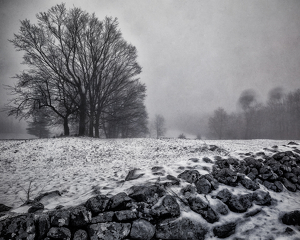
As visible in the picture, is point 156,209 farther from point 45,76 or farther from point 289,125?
point 289,125

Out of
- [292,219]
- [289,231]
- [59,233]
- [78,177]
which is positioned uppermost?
[78,177]

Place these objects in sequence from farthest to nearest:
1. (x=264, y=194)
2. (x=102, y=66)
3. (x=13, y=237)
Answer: (x=102, y=66) < (x=264, y=194) < (x=13, y=237)

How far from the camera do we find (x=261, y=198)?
3.83 meters

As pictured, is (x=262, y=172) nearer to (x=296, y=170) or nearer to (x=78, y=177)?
(x=296, y=170)

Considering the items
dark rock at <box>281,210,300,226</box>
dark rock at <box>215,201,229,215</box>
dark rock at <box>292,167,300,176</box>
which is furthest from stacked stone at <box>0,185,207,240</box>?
dark rock at <box>292,167,300,176</box>

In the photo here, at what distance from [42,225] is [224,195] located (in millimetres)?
3846

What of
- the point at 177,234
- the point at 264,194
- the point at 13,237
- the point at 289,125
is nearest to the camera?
the point at 13,237

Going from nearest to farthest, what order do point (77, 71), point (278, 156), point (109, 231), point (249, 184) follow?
point (109, 231) → point (249, 184) → point (278, 156) → point (77, 71)

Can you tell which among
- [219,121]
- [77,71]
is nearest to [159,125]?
[219,121]

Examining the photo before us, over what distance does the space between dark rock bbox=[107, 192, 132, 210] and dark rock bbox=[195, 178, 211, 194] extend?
176 cm

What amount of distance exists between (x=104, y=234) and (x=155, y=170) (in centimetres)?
220

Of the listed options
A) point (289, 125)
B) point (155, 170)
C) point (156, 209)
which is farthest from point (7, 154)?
point (289, 125)

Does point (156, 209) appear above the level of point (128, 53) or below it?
below

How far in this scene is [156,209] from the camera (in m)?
2.97
